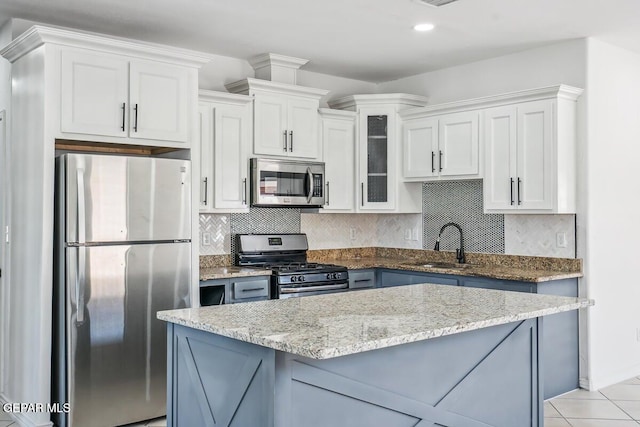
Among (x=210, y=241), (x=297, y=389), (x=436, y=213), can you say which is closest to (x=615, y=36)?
(x=436, y=213)

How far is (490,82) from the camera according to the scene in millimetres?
5195

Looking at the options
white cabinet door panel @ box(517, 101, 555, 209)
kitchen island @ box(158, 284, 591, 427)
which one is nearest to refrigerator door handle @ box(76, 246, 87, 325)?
kitchen island @ box(158, 284, 591, 427)

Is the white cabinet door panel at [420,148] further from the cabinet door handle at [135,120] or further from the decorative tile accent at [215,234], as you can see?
the cabinet door handle at [135,120]

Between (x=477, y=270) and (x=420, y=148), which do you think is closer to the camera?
(x=477, y=270)

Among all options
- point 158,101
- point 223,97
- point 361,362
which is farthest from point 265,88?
point 361,362

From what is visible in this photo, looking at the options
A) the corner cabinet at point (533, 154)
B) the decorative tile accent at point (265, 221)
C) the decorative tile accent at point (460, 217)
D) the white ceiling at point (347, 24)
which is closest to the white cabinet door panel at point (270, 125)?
the white ceiling at point (347, 24)

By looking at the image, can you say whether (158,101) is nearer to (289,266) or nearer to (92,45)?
(92,45)

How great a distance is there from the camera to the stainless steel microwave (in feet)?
16.0

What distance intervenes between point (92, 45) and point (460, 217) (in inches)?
129

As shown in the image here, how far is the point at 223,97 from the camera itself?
4695 mm

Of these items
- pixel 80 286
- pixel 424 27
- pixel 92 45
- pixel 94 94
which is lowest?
pixel 80 286

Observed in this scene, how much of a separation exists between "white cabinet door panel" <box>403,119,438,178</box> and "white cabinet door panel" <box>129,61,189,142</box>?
2.11 m

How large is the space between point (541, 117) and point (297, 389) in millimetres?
3242
